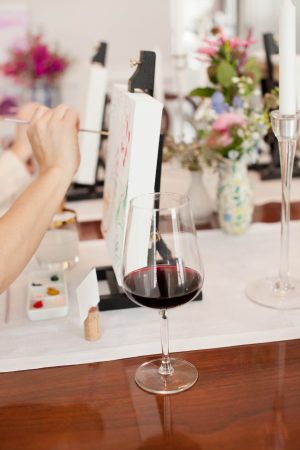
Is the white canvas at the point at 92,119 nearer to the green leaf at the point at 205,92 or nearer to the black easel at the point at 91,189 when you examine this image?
the black easel at the point at 91,189

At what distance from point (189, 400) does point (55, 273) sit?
48 cm

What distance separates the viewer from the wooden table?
815 millimetres

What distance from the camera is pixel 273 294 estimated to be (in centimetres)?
118

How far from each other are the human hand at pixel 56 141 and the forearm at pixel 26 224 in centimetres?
5

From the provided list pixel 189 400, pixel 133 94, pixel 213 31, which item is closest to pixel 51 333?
pixel 189 400

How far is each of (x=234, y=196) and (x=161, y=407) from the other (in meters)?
0.71

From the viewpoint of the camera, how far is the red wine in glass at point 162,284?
2.73ft

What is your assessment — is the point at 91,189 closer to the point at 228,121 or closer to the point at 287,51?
the point at 228,121

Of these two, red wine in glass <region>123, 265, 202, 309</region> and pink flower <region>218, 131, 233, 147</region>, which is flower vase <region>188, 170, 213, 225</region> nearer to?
pink flower <region>218, 131, 233, 147</region>

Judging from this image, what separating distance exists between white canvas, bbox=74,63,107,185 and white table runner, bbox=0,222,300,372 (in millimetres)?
561

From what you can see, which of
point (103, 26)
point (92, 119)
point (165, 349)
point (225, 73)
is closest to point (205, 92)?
point (225, 73)

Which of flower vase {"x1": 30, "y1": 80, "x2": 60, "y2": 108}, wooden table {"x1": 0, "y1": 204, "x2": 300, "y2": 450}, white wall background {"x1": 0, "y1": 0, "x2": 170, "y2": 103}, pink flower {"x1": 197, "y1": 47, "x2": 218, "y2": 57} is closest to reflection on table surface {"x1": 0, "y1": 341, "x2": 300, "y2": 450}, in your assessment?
wooden table {"x1": 0, "y1": 204, "x2": 300, "y2": 450}

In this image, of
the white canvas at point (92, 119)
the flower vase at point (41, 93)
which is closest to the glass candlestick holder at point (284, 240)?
the white canvas at point (92, 119)

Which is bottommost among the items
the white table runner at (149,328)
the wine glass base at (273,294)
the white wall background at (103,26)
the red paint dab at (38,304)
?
the white table runner at (149,328)
